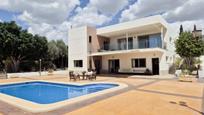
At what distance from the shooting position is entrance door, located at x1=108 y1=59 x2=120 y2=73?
2558 centimetres

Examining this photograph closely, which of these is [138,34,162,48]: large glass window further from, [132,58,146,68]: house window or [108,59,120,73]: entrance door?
[108,59,120,73]: entrance door

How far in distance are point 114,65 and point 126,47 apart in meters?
4.21

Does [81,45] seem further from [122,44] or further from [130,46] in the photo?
[130,46]

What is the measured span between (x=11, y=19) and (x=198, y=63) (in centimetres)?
3032

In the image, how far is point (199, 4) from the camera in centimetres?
2181

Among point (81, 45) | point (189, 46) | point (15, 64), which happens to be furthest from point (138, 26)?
point (15, 64)

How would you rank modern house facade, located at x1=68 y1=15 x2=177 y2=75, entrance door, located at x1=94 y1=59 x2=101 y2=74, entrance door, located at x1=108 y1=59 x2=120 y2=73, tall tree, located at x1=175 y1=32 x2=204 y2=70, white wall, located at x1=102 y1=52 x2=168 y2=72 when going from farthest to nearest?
entrance door, located at x1=94 y1=59 x2=101 y2=74 < entrance door, located at x1=108 y1=59 x2=120 y2=73 < white wall, located at x1=102 y1=52 x2=168 y2=72 < modern house facade, located at x1=68 y1=15 x2=177 y2=75 < tall tree, located at x1=175 y1=32 x2=204 y2=70

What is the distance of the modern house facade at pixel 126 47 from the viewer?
21.0 m

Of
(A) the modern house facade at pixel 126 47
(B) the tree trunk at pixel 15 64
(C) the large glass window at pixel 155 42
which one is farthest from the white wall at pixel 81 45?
(B) the tree trunk at pixel 15 64

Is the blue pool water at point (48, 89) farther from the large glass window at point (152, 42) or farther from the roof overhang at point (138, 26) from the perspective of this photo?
the roof overhang at point (138, 26)

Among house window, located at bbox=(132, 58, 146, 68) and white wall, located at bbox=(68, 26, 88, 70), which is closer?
house window, located at bbox=(132, 58, 146, 68)

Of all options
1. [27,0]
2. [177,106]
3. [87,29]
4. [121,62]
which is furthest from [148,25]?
[177,106]

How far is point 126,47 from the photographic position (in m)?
23.0

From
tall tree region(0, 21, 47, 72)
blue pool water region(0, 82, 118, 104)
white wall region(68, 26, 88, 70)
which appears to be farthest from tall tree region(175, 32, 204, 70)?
tall tree region(0, 21, 47, 72)
